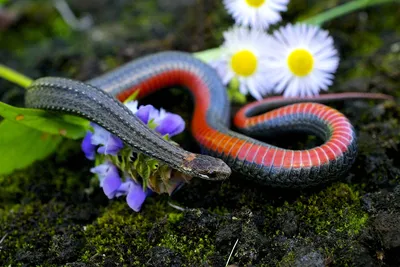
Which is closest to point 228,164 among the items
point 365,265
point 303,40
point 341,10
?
point 365,265

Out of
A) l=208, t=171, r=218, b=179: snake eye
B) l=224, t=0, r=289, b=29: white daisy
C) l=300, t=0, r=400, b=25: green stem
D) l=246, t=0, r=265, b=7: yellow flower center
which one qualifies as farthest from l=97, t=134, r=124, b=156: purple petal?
l=300, t=0, r=400, b=25: green stem

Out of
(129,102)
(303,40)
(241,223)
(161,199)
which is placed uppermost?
(303,40)

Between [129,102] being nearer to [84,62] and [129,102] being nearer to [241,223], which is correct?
[241,223]

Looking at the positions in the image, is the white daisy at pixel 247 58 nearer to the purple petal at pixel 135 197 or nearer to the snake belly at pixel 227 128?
the snake belly at pixel 227 128

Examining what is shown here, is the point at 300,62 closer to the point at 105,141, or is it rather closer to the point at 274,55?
the point at 274,55

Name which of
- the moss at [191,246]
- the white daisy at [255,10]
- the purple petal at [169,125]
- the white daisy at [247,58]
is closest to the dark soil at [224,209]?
the moss at [191,246]

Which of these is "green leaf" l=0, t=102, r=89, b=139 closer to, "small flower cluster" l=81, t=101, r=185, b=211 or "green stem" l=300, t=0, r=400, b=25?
"small flower cluster" l=81, t=101, r=185, b=211
